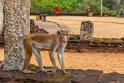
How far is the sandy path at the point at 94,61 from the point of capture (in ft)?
46.0

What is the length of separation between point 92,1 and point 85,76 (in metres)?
55.4

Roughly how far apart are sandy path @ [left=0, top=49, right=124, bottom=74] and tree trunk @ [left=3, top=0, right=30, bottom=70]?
15.4ft

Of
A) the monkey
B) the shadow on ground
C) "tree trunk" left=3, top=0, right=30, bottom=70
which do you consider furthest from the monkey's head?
"tree trunk" left=3, top=0, right=30, bottom=70

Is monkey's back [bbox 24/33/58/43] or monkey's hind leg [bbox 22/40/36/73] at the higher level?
monkey's back [bbox 24/33/58/43]

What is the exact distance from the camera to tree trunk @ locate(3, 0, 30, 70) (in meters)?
9.18

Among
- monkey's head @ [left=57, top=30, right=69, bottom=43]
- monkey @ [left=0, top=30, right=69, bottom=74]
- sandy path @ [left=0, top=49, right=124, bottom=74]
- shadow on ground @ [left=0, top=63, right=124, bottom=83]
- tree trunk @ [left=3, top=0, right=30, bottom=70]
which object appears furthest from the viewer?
sandy path @ [left=0, top=49, right=124, bottom=74]

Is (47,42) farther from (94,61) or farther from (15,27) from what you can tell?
(94,61)

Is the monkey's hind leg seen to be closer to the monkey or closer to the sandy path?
the monkey

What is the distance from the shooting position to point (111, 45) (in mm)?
18203

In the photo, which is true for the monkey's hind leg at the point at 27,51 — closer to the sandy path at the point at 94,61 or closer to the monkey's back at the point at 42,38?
the monkey's back at the point at 42,38

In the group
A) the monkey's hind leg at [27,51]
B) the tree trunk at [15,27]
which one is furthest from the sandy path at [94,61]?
the monkey's hind leg at [27,51]

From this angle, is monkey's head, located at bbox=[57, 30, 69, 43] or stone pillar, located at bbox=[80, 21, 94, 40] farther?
stone pillar, located at bbox=[80, 21, 94, 40]

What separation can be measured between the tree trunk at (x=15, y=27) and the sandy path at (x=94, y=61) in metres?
4.68

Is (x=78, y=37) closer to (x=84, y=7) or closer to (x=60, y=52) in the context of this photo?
(x=60, y=52)
